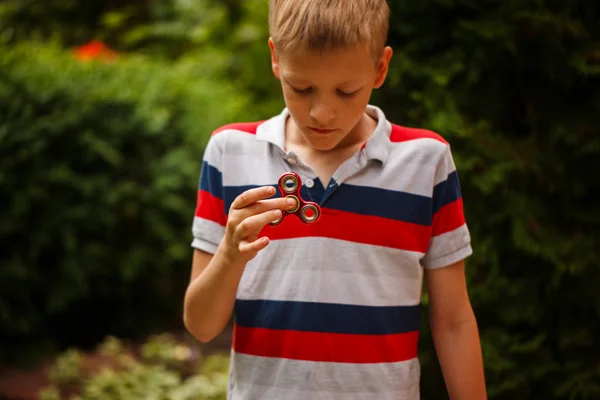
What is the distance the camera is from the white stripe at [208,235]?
1.93 meters

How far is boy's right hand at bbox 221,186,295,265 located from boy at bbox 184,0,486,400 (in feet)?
0.07

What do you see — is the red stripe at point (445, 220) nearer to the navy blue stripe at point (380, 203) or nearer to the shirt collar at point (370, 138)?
the navy blue stripe at point (380, 203)

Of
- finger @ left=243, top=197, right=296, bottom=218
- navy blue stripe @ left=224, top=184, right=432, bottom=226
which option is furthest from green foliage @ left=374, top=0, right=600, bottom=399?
finger @ left=243, top=197, right=296, bottom=218

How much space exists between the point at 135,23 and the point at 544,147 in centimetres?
804

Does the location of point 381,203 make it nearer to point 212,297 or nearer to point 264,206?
point 264,206

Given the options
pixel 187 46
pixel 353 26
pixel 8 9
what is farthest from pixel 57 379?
pixel 8 9

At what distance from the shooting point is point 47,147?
4.81 metres

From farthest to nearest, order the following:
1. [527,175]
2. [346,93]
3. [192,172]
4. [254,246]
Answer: [192,172], [527,175], [346,93], [254,246]

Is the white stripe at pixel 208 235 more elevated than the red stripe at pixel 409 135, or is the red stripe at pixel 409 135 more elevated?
the red stripe at pixel 409 135

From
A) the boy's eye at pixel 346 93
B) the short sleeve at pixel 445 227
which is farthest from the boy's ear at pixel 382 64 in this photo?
the short sleeve at pixel 445 227

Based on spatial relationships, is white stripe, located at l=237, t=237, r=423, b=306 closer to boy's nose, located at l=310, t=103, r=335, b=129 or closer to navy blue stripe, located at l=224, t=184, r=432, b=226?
navy blue stripe, located at l=224, t=184, r=432, b=226

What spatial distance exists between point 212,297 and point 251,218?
31 cm

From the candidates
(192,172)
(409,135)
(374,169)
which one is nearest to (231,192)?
(374,169)

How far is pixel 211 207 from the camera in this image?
1.95 meters
